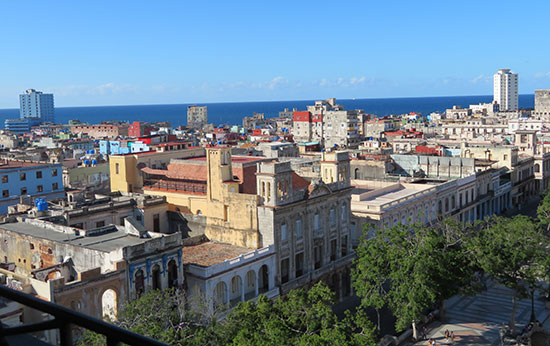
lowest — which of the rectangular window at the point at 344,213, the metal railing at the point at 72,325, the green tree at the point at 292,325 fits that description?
the green tree at the point at 292,325

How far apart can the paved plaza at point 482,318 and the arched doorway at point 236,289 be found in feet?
44.5

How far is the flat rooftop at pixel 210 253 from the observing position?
4378 cm

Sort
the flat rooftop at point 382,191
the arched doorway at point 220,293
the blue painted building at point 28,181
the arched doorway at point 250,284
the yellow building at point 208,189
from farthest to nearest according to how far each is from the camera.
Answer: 1. the blue painted building at point 28,181
2. the flat rooftop at point 382,191
3. the yellow building at point 208,189
4. the arched doorway at point 250,284
5. the arched doorway at point 220,293

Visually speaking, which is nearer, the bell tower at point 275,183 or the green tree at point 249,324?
the green tree at point 249,324

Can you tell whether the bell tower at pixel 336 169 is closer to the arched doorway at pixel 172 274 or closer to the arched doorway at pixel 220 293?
the arched doorway at pixel 220 293

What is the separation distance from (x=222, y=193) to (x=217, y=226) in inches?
110

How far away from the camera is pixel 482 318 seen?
48156 mm

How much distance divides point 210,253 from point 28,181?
3622cm

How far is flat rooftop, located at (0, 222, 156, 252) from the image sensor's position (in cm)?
3987

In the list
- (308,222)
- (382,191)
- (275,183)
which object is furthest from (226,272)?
(382,191)

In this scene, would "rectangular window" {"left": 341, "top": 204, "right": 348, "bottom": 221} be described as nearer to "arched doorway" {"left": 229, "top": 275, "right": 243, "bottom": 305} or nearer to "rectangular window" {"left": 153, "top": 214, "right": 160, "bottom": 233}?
"arched doorway" {"left": 229, "top": 275, "right": 243, "bottom": 305}

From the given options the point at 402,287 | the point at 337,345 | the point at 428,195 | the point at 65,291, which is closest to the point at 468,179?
the point at 428,195

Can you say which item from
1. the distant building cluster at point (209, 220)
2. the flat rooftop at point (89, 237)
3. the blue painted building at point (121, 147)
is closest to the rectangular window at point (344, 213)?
the distant building cluster at point (209, 220)

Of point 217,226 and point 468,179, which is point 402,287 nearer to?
point 217,226
